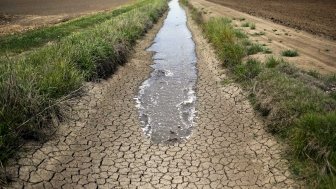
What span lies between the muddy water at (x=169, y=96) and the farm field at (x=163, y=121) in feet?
0.10

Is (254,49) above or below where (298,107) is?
below

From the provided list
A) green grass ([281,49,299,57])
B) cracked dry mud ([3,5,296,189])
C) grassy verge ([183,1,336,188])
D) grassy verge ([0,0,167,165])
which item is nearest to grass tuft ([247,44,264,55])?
grassy verge ([183,1,336,188])

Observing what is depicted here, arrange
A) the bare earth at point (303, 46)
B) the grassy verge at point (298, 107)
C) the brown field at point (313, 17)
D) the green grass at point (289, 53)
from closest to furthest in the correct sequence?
the grassy verge at point (298, 107)
the bare earth at point (303, 46)
the green grass at point (289, 53)
the brown field at point (313, 17)

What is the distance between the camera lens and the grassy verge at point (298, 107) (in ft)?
17.8

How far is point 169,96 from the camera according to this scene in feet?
32.1

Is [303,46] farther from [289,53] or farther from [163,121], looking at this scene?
[163,121]

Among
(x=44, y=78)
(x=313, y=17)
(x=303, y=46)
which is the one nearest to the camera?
(x=44, y=78)

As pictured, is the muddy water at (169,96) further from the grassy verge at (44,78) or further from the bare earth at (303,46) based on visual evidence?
the bare earth at (303,46)

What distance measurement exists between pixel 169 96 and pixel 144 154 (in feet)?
11.3

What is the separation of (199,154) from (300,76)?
13.3 feet

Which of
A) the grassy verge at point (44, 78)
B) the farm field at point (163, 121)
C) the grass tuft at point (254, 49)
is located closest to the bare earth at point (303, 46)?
the farm field at point (163, 121)

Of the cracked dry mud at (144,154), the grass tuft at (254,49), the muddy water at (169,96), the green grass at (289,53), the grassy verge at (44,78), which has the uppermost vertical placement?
the grassy verge at (44,78)

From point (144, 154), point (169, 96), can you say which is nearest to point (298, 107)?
point (144, 154)

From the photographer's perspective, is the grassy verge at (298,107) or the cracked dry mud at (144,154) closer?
the grassy verge at (298,107)
